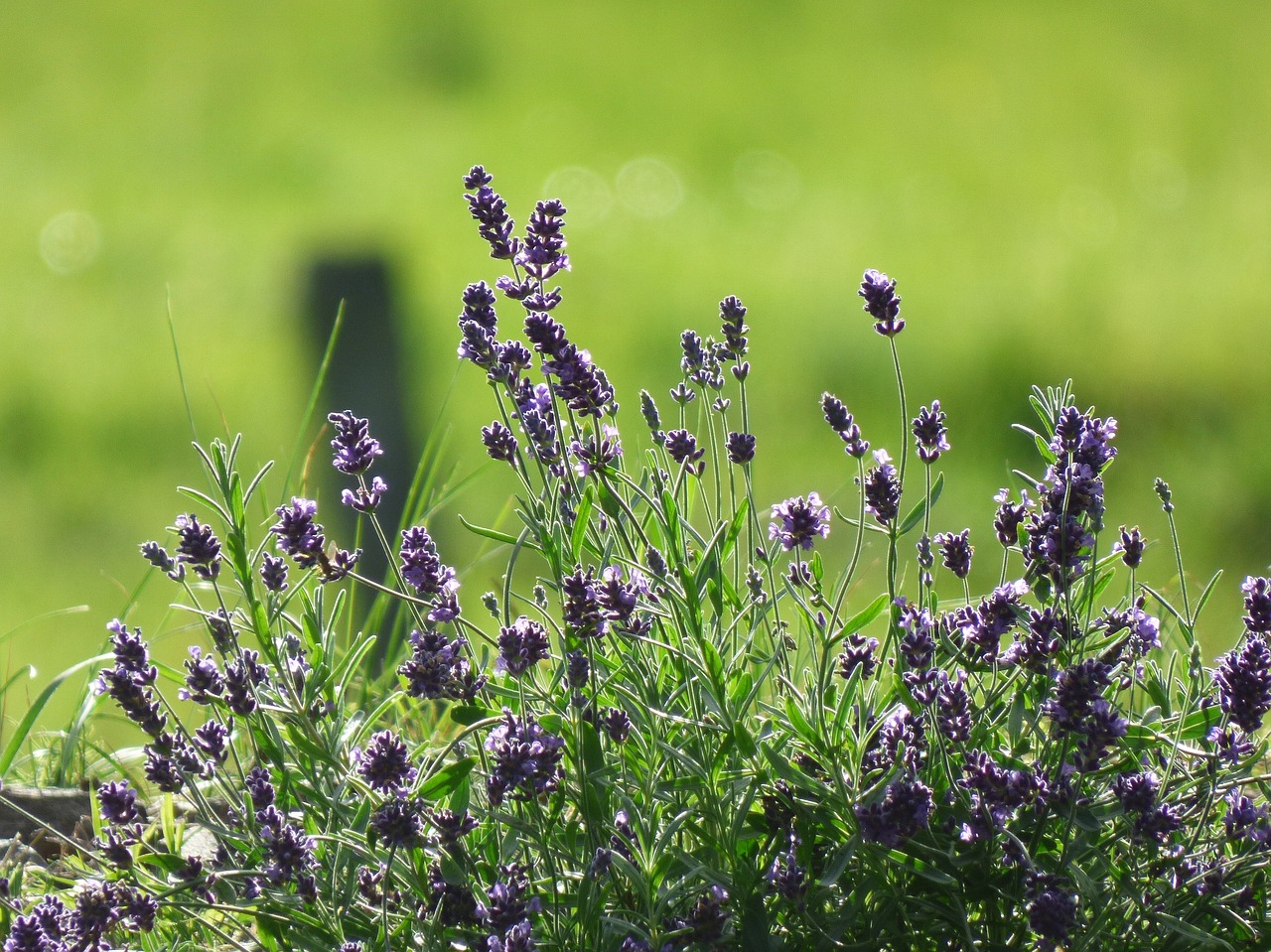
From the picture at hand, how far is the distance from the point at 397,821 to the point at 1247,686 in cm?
90

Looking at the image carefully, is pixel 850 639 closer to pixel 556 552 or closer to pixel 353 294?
pixel 556 552

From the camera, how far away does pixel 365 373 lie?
5.02 meters

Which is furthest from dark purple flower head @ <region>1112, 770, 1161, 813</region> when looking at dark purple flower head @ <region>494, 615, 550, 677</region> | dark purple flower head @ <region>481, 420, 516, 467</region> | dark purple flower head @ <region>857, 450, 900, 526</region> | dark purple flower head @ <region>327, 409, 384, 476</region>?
dark purple flower head @ <region>327, 409, 384, 476</region>

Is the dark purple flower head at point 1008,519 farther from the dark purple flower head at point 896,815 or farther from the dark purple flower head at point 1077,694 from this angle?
the dark purple flower head at point 896,815

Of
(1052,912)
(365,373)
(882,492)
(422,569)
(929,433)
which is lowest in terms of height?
(1052,912)

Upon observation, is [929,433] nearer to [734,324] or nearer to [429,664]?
[734,324]

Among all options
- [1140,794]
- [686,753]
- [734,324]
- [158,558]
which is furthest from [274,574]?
[1140,794]

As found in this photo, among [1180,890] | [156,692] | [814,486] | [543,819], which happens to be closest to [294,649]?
[156,692]

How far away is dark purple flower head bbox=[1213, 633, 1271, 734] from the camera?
53.1 inches

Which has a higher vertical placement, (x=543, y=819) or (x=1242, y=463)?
(x=1242, y=463)

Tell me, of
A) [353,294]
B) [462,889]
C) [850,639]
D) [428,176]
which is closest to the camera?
[462,889]

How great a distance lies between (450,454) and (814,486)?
4.18 feet

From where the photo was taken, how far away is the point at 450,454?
4.54 meters

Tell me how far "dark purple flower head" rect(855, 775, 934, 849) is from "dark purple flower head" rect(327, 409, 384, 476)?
64cm
